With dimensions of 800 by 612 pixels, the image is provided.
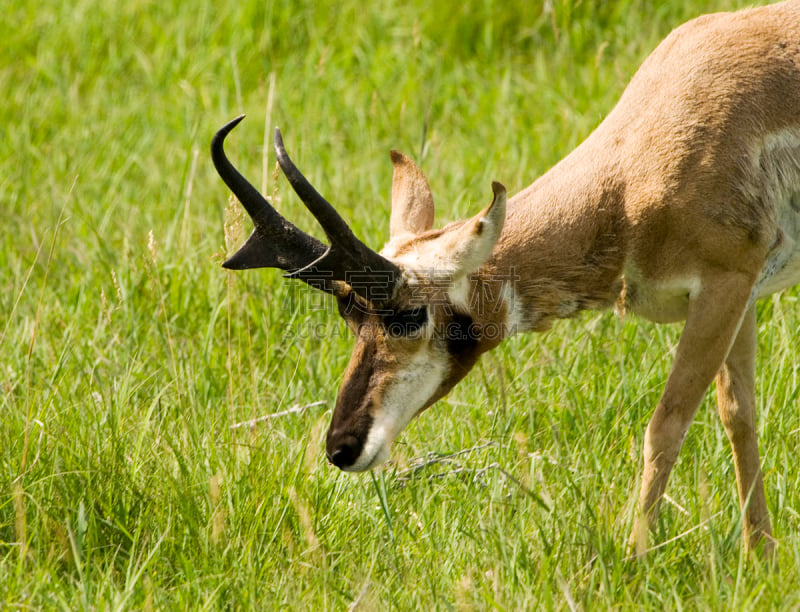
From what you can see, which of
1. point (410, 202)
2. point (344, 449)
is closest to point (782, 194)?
point (410, 202)

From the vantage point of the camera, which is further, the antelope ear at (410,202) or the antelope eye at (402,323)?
the antelope ear at (410,202)

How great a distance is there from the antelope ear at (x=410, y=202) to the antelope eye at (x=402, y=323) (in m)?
0.56

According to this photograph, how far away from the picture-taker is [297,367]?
16.3ft

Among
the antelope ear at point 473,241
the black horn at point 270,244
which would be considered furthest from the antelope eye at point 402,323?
the black horn at point 270,244

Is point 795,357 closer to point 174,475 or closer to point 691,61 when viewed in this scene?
point 691,61

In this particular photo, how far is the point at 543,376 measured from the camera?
5.54 m

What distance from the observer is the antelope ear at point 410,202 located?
496 cm

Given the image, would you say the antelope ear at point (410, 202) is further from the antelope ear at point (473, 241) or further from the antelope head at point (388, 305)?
the antelope ear at point (473, 241)

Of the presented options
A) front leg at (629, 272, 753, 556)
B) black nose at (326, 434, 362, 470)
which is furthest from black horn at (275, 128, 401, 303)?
front leg at (629, 272, 753, 556)

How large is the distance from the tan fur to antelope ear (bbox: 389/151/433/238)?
149mm

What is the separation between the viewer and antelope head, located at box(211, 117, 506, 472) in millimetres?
4277

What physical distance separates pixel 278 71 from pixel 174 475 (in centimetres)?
524

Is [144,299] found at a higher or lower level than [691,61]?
lower

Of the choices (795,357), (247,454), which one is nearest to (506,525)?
(247,454)
